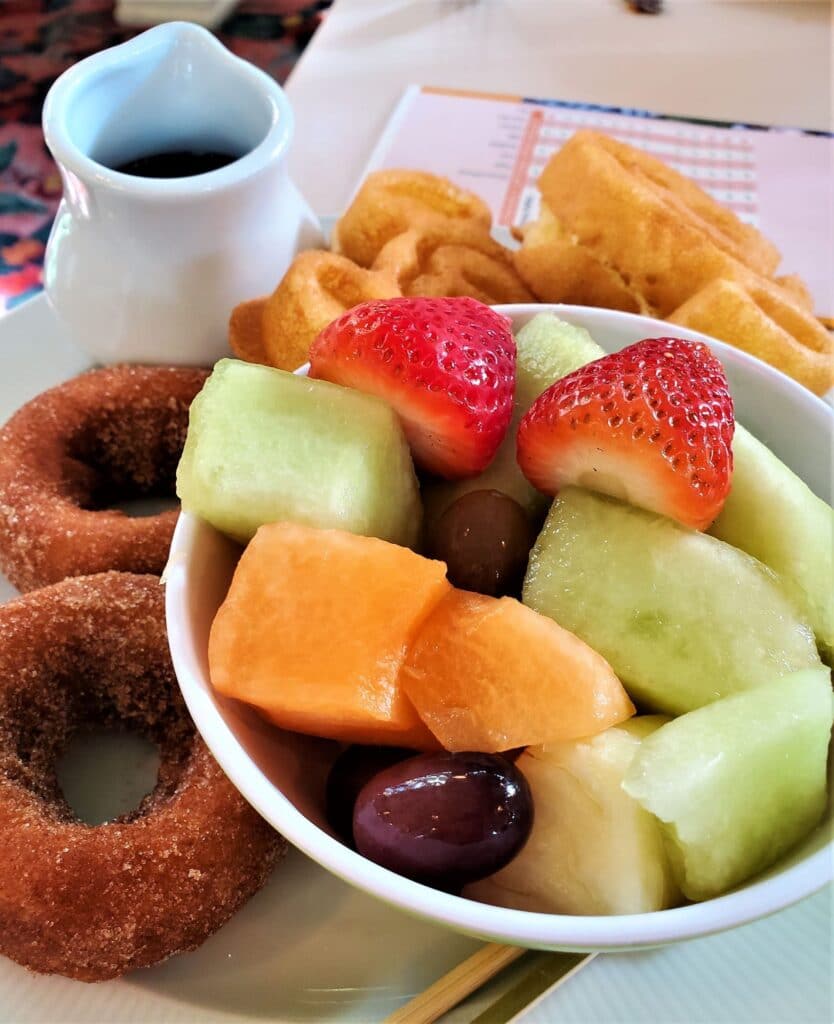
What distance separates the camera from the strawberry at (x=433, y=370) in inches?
28.0

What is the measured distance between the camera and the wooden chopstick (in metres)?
0.70

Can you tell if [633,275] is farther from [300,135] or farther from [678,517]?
[300,135]

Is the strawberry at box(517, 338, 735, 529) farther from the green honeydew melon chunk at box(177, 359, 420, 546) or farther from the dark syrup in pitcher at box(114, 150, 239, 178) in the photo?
the dark syrup in pitcher at box(114, 150, 239, 178)

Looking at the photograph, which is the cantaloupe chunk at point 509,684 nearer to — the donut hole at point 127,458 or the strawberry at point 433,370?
the strawberry at point 433,370

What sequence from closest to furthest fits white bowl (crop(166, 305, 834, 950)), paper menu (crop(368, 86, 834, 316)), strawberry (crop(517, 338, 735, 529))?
1. white bowl (crop(166, 305, 834, 950))
2. strawberry (crop(517, 338, 735, 529))
3. paper menu (crop(368, 86, 834, 316))

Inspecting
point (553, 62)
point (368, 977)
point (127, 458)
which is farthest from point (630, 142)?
point (368, 977)

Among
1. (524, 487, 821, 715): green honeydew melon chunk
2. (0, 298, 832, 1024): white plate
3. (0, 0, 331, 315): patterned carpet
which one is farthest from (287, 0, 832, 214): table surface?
(0, 298, 832, 1024): white plate

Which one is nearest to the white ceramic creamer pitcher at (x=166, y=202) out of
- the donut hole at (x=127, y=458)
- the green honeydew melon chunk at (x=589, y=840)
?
the donut hole at (x=127, y=458)

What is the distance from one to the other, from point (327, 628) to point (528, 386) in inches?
12.6

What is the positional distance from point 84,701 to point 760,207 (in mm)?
1373

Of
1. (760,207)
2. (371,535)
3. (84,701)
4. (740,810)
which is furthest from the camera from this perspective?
(760,207)

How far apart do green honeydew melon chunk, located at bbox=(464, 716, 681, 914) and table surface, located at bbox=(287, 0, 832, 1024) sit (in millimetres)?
1167

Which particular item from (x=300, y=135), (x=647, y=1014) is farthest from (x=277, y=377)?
(x=300, y=135)

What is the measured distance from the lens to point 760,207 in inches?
63.2
